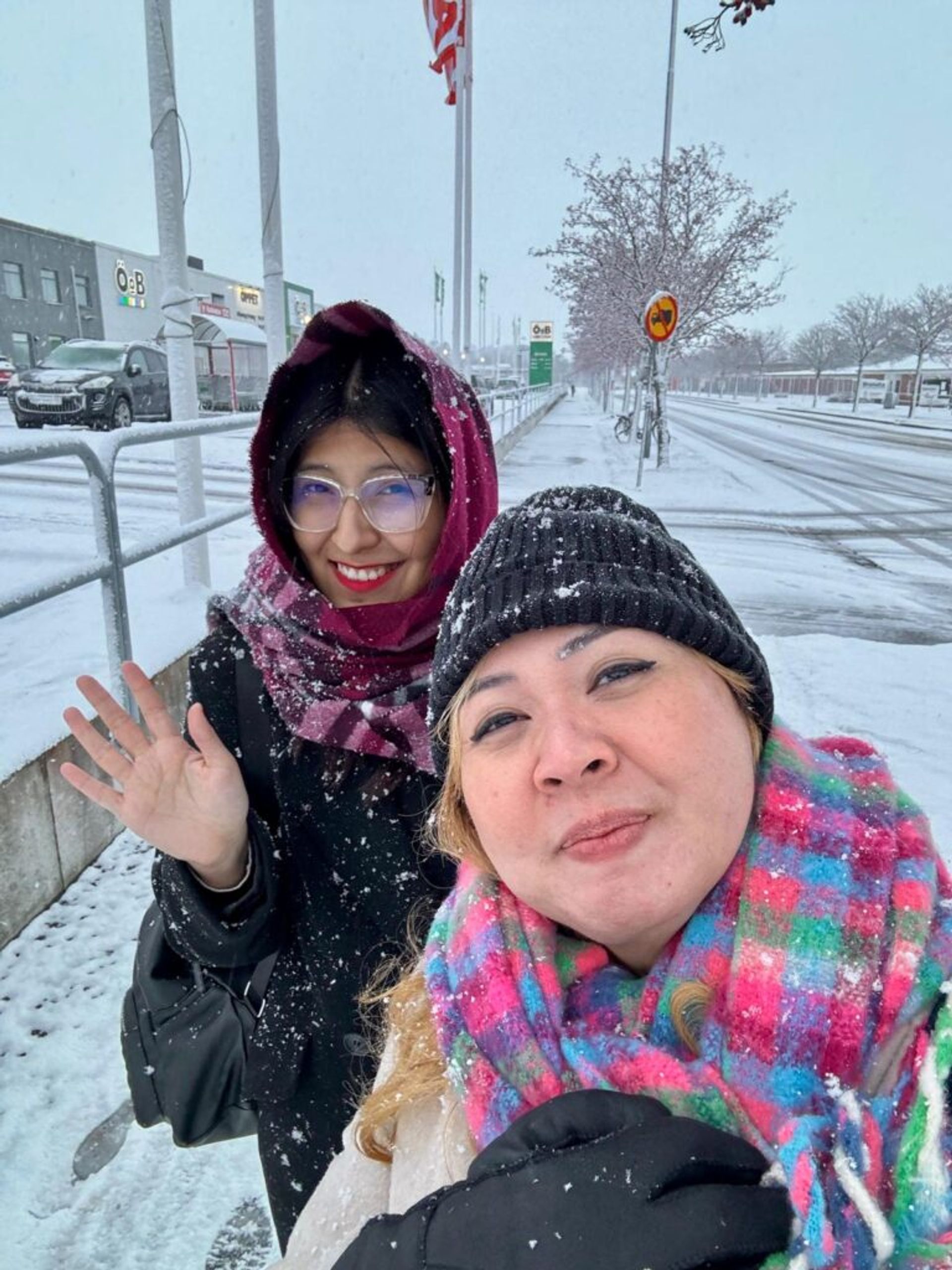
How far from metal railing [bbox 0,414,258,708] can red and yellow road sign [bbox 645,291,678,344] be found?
8.23 meters

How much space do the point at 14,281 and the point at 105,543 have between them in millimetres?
47003

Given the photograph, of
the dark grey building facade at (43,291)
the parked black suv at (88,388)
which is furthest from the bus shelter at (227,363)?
the dark grey building facade at (43,291)

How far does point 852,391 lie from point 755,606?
244ft

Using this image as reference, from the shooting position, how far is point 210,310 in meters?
30.8

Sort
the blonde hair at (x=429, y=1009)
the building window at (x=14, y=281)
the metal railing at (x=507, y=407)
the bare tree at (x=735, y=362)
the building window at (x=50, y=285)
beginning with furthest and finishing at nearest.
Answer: the bare tree at (x=735, y=362), the building window at (x=50, y=285), the building window at (x=14, y=281), the metal railing at (x=507, y=407), the blonde hair at (x=429, y=1009)

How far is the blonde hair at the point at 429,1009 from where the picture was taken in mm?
901

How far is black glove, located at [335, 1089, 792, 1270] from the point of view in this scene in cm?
67

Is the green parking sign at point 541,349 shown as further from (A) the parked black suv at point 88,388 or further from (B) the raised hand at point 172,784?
(B) the raised hand at point 172,784

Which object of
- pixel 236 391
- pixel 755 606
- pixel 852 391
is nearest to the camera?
pixel 755 606

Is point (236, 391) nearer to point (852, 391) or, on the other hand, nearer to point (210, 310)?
point (210, 310)

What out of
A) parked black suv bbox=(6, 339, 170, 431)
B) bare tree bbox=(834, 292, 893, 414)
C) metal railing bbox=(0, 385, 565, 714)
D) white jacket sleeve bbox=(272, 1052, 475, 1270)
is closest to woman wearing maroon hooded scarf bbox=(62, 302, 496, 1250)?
white jacket sleeve bbox=(272, 1052, 475, 1270)

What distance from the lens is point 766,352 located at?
94.1 meters

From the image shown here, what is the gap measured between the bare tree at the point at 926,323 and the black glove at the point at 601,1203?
5100 cm

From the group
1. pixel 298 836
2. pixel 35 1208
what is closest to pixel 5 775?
pixel 35 1208
